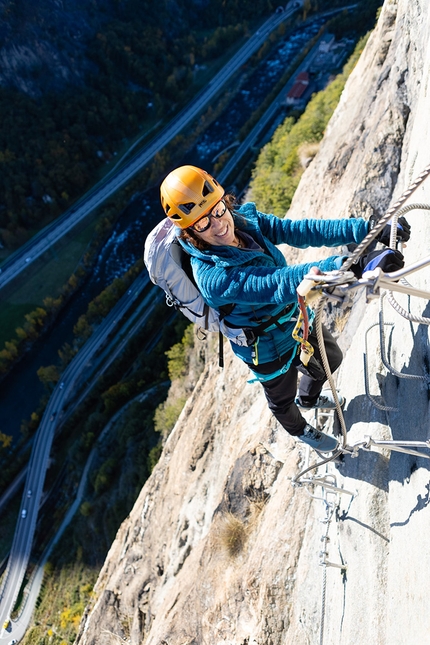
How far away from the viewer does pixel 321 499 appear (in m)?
6.73

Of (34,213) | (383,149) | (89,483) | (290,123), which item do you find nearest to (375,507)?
(383,149)

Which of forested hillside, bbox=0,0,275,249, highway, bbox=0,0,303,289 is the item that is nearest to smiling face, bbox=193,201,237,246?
highway, bbox=0,0,303,289

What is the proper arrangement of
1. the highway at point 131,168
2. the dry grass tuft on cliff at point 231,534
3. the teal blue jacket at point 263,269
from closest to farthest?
1. the teal blue jacket at point 263,269
2. the dry grass tuft on cliff at point 231,534
3. the highway at point 131,168

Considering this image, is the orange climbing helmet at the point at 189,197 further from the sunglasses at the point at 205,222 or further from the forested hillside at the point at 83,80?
the forested hillside at the point at 83,80

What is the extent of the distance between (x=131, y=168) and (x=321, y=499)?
60139 mm

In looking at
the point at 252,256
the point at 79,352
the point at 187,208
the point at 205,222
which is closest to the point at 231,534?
the point at 252,256

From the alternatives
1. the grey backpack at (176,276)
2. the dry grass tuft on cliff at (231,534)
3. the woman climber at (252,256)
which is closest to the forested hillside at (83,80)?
the dry grass tuft on cliff at (231,534)

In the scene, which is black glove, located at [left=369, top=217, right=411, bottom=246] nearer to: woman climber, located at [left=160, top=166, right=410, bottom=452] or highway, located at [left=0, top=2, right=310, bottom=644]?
woman climber, located at [left=160, top=166, right=410, bottom=452]

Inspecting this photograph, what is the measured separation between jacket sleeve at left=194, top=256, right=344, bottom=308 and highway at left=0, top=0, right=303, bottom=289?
52.4 metres

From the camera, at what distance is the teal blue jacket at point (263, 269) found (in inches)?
168

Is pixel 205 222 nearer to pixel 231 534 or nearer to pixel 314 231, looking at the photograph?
pixel 314 231

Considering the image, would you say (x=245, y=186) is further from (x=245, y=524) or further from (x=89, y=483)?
(x=245, y=524)

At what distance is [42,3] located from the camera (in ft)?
211

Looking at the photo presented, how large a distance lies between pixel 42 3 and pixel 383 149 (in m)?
73.3
